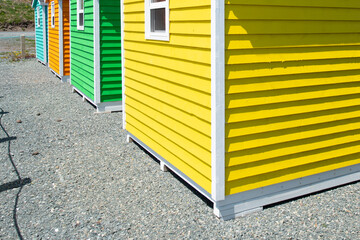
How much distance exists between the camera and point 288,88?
14.7 feet

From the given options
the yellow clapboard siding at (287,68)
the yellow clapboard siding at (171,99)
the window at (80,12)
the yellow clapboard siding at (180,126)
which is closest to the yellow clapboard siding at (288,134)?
the yellow clapboard siding at (180,126)

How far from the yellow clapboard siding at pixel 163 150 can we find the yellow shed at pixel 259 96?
24mm

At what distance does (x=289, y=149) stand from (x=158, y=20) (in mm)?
2434

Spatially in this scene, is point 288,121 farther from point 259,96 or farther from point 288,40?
point 288,40

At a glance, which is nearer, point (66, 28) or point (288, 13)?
point (288, 13)

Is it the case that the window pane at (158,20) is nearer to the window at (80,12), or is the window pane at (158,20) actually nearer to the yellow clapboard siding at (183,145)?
the yellow clapboard siding at (183,145)

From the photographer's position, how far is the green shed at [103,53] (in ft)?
30.1

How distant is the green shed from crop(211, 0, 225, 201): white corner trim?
562cm

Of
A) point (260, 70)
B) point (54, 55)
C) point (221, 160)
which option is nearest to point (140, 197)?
point (221, 160)

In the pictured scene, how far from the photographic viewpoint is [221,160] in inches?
166

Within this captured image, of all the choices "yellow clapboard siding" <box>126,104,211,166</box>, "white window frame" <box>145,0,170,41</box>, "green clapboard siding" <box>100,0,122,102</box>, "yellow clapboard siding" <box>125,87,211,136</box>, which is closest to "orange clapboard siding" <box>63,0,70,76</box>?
"green clapboard siding" <box>100,0,122,102</box>

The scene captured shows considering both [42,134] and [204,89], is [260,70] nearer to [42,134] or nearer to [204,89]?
[204,89]

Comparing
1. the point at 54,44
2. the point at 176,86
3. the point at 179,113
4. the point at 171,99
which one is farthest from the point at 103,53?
the point at 54,44

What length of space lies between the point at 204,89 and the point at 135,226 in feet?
5.00
